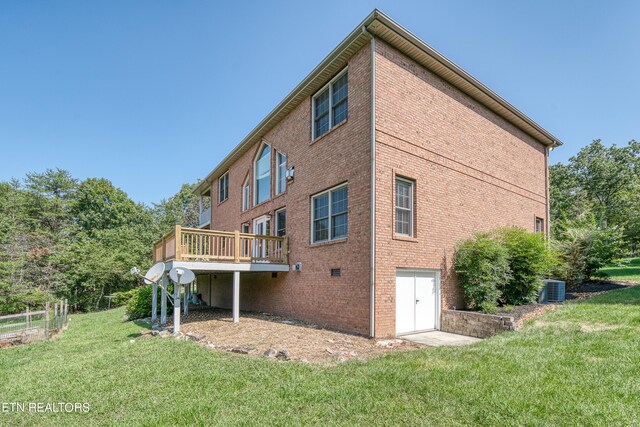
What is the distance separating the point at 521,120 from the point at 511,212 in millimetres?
3738

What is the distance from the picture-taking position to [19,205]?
3216 centimetres

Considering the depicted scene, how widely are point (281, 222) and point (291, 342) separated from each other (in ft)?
20.5

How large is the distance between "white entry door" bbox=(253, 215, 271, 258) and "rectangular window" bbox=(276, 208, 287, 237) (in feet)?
2.28

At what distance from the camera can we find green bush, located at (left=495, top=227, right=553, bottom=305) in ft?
32.2

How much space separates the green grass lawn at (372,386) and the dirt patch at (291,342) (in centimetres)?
58

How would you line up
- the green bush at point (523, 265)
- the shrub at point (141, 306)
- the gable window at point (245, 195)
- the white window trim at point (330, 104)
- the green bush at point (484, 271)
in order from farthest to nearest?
the gable window at point (245, 195) → the shrub at point (141, 306) → the white window trim at point (330, 104) → the green bush at point (523, 265) → the green bush at point (484, 271)

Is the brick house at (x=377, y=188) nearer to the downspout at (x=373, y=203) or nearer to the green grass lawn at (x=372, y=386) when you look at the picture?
the downspout at (x=373, y=203)

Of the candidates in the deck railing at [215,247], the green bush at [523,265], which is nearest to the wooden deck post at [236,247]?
the deck railing at [215,247]

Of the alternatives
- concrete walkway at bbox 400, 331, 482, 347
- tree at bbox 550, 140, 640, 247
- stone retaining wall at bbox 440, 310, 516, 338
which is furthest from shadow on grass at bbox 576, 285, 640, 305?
tree at bbox 550, 140, 640, 247

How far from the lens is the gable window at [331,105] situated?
391 inches

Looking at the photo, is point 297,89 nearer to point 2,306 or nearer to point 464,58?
point 464,58

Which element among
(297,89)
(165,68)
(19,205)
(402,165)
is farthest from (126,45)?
(19,205)

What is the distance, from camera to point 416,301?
9.16 meters

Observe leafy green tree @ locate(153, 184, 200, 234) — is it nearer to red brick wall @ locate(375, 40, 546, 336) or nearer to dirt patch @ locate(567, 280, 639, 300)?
red brick wall @ locate(375, 40, 546, 336)
